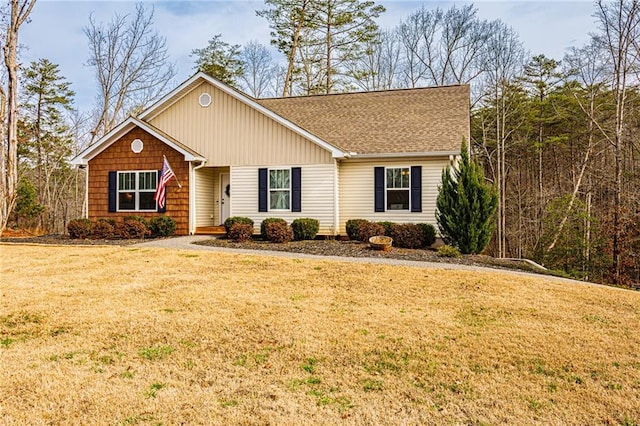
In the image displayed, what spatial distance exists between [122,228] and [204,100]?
5.43 m

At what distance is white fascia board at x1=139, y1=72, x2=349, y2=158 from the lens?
14.8m

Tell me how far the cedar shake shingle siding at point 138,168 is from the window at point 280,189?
297 cm

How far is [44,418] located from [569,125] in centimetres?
2633

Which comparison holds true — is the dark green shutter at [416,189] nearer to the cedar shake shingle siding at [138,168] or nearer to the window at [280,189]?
the window at [280,189]

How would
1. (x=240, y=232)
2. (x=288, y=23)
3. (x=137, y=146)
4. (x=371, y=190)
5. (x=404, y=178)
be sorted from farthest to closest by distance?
(x=288, y=23) → (x=137, y=146) → (x=371, y=190) → (x=404, y=178) → (x=240, y=232)

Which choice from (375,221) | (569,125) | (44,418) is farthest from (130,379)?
(569,125)

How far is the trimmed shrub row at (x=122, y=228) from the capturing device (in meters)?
14.9

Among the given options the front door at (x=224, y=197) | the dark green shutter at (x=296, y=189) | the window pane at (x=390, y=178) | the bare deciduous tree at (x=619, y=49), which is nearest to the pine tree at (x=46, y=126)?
the front door at (x=224, y=197)

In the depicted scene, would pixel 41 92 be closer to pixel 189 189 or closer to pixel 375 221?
pixel 189 189

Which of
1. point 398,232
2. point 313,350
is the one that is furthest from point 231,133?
point 313,350

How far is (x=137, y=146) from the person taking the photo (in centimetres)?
1617

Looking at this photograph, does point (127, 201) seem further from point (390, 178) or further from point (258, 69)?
point (258, 69)

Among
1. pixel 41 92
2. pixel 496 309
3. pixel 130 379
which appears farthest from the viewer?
pixel 41 92

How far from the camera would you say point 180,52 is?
28.5 m
